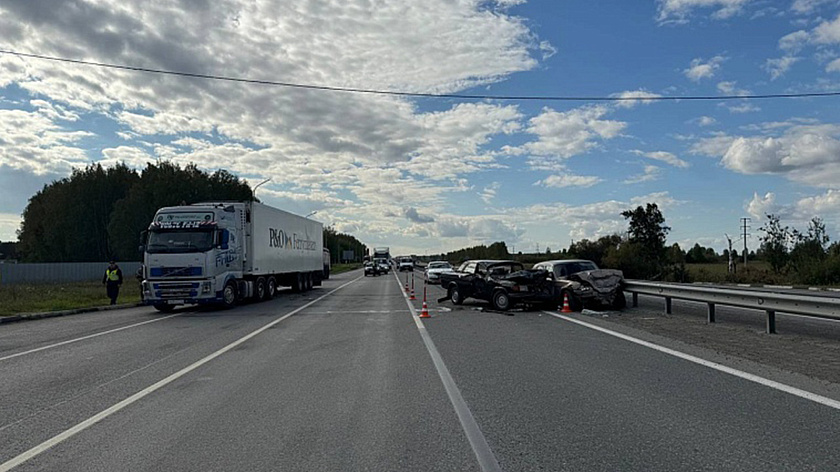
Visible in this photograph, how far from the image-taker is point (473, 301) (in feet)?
83.3

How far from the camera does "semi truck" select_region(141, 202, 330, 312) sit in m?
21.5

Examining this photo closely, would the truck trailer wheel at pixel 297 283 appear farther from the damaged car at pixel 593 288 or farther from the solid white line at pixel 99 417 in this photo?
the solid white line at pixel 99 417

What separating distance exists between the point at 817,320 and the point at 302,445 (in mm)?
15056

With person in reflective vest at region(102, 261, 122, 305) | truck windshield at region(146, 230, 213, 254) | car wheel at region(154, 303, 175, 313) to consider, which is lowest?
car wheel at region(154, 303, 175, 313)

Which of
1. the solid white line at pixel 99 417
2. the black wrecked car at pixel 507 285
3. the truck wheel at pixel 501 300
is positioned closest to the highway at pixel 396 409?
the solid white line at pixel 99 417

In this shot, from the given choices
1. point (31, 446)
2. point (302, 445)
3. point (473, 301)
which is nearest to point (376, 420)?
point (302, 445)

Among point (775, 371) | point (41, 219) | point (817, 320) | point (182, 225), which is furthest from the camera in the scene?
point (41, 219)

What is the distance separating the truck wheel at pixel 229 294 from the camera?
22.7 metres

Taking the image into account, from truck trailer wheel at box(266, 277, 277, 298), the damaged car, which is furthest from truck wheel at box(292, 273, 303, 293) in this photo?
the damaged car

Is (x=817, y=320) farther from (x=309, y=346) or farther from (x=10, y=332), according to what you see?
(x=10, y=332)

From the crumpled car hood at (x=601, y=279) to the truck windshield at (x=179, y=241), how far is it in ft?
39.3

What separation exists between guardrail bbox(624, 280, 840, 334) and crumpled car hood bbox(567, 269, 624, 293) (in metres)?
1.13

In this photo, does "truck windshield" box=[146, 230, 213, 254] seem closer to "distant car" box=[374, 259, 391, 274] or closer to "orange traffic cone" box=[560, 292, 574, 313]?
"orange traffic cone" box=[560, 292, 574, 313]

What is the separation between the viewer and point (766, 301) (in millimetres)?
13461
